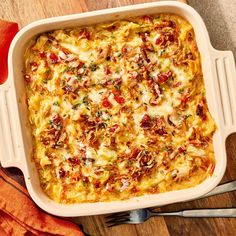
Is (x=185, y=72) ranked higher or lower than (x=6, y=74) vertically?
lower

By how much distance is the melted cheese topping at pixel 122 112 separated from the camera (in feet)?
9.88

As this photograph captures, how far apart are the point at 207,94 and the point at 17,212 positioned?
1359mm

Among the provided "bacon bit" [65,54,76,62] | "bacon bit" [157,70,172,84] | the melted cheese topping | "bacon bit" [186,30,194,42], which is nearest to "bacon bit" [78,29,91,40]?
the melted cheese topping

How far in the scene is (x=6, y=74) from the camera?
124 inches

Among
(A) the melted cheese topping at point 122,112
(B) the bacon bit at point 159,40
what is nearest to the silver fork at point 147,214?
(A) the melted cheese topping at point 122,112

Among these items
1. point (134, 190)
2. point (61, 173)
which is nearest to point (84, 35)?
point (61, 173)

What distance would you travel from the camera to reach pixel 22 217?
3.09 meters

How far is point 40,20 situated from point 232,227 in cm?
181

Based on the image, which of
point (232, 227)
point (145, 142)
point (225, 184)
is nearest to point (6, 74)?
point (145, 142)

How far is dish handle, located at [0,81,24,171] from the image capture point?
9.49 feet

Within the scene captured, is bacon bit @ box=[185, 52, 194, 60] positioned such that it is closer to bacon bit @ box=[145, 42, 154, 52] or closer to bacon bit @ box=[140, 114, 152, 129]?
bacon bit @ box=[145, 42, 154, 52]

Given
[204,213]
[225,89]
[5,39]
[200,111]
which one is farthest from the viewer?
[204,213]

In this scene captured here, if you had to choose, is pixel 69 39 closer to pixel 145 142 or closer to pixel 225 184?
pixel 145 142

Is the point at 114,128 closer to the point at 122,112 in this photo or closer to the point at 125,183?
the point at 122,112
